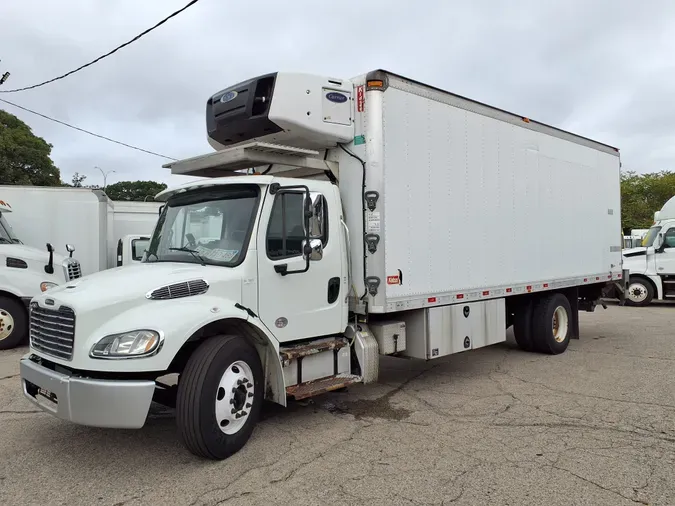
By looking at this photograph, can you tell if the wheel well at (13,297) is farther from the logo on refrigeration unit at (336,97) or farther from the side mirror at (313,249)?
the logo on refrigeration unit at (336,97)

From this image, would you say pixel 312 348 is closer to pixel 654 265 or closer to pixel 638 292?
pixel 654 265

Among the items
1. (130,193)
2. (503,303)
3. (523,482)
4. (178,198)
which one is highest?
(130,193)

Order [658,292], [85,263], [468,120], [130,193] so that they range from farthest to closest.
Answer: [130,193] → [658,292] → [85,263] → [468,120]

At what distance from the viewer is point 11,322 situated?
966cm

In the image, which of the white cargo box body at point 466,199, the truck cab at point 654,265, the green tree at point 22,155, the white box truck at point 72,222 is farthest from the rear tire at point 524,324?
the green tree at point 22,155

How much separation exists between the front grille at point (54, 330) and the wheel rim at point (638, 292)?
56.6 feet

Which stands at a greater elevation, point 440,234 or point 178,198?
point 178,198

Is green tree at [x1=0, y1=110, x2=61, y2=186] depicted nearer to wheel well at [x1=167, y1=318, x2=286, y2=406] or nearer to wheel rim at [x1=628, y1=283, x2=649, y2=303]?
wheel well at [x1=167, y1=318, x2=286, y2=406]

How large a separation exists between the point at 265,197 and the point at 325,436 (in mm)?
2349

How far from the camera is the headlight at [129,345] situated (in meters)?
4.02

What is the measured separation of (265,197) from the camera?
5102 mm

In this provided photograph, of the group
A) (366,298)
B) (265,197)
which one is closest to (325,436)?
(366,298)

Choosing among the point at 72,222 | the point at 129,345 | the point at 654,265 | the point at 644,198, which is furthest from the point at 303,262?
the point at 644,198

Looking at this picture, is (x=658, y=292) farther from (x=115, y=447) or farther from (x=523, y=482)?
(x=115, y=447)
